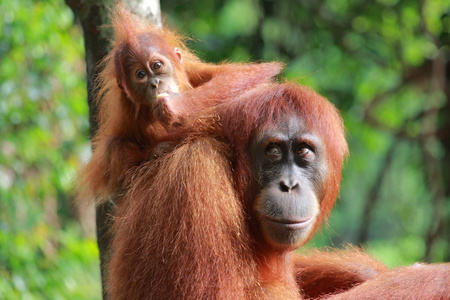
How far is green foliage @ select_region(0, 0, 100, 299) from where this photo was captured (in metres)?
5.64

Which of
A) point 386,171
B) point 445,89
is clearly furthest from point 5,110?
point 445,89

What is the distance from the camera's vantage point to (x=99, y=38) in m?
3.34

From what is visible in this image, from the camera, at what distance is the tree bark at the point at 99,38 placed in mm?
3221

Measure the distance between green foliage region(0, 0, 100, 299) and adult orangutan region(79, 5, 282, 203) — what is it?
1.97m

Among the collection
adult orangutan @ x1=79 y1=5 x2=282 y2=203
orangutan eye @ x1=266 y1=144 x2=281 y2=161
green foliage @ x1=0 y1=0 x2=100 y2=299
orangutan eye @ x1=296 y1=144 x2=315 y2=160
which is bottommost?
green foliage @ x1=0 y1=0 x2=100 y2=299

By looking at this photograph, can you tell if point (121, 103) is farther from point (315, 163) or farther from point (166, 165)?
point (315, 163)

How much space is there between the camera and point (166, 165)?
257 centimetres

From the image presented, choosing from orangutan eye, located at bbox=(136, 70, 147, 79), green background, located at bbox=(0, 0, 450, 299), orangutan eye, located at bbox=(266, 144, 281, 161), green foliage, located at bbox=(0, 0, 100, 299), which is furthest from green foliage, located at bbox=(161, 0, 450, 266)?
orangutan eye, located at bbox=(266, 144, 281, 161)

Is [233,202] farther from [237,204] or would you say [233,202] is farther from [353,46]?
[353,46]

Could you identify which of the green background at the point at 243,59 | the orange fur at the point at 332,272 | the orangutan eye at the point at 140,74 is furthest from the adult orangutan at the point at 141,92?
the green background at the point at 243,59

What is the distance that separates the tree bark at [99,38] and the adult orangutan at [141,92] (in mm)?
61

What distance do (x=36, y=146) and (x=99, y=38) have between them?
3570mm

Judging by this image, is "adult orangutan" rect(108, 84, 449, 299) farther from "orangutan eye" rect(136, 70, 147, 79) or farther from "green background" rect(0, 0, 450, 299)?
"green background" rect(0, 0, 450, 299)

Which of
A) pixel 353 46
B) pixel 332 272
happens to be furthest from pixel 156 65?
pixel 353 46
